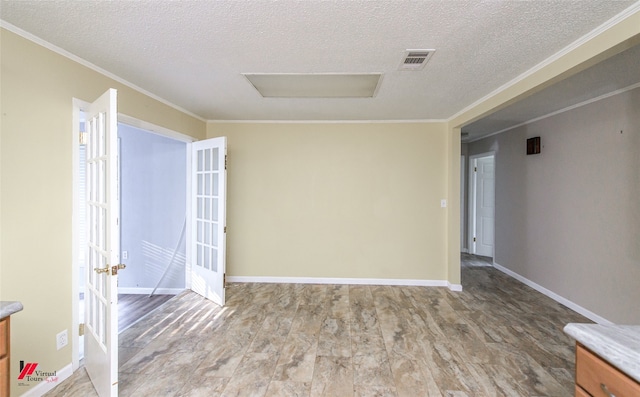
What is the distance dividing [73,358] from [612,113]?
5.26 m

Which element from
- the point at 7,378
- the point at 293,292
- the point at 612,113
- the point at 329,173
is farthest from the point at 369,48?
the point at 293,292

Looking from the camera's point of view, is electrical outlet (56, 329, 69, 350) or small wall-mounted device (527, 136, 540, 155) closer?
electrical outlet (56, 329, 69, 350)

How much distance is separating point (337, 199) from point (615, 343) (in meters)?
3.34

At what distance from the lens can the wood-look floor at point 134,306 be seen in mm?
3095

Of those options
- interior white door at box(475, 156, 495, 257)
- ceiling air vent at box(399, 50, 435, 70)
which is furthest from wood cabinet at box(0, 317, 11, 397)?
interior white door at box(475, 156, 495, 257)

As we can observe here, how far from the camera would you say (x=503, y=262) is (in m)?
4.84

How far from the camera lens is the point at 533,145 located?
3.99 metres

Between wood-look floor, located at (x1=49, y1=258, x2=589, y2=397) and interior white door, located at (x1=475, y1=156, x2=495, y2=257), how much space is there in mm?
2171

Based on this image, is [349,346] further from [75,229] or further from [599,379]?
[75,229]

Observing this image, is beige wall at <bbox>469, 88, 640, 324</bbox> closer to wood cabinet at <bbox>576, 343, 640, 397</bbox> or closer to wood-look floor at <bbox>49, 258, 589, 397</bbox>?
wood-look floor at <bbox>49, 258, 589, 397</bbox>

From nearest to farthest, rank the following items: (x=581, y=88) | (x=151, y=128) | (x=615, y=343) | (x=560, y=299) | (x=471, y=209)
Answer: (x=615, y=343)
(x=581, y=88)
(x=151, y=128)
(x=560, y=299)
(x=471, y=209)

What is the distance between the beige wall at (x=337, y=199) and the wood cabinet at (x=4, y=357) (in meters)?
3.01

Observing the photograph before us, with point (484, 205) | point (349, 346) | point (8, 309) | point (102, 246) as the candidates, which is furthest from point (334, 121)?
point (484, 205)

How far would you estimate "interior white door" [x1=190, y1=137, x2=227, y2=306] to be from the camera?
3.39 metres
